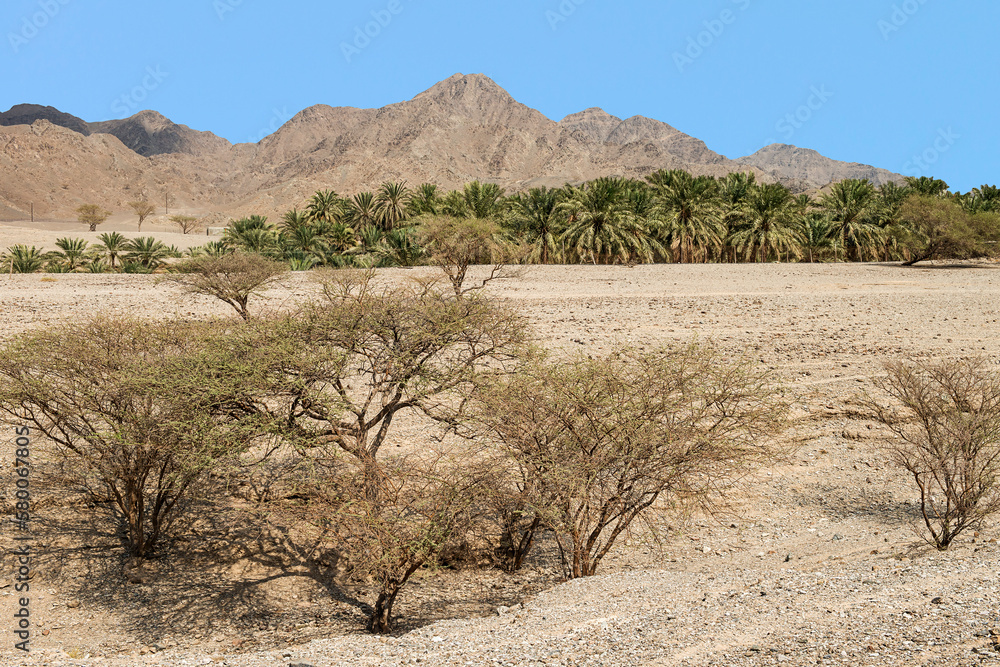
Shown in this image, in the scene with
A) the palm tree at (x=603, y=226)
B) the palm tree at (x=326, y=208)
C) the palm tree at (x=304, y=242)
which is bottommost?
the palm tree at (x=304, y=242)

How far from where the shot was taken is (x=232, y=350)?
10477mm

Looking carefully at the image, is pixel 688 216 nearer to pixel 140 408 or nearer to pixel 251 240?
pixel 251 240

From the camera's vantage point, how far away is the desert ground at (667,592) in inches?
226

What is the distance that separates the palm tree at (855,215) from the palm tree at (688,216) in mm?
8401

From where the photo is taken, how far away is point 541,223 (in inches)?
1576

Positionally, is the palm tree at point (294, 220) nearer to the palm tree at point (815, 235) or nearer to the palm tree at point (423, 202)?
the palm tree at point (423, 202)

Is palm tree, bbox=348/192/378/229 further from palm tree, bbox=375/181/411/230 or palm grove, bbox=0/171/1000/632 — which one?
palm grove, bbox=0/171/1000/632

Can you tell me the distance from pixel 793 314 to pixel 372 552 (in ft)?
58.8

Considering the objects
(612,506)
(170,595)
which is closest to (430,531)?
(612,506)

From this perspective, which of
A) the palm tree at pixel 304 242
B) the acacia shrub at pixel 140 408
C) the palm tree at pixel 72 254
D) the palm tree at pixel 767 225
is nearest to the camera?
the acacia shrub at pixel 140 408

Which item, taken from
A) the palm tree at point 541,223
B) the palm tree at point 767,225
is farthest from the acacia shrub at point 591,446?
the palm tree at point 767,225

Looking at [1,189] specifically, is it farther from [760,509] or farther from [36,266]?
[760,509]

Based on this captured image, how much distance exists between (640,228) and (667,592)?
109ft

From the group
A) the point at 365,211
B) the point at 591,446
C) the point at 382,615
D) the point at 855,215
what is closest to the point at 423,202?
the point at 365,211
